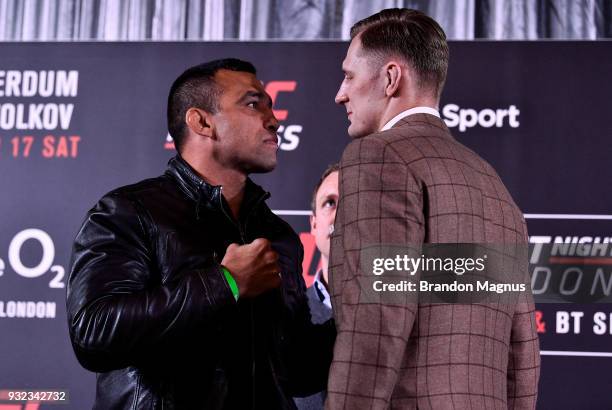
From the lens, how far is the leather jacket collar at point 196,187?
1.74m

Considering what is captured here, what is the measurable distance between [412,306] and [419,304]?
0.04m

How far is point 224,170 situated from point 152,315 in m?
0.50

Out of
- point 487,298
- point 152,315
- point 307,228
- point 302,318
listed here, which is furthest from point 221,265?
point 307,228

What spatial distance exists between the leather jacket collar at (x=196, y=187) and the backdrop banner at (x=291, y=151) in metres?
1.23

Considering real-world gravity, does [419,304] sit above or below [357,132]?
below

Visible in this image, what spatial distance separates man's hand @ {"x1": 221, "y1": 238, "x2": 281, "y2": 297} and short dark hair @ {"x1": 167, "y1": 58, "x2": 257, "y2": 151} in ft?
1.44

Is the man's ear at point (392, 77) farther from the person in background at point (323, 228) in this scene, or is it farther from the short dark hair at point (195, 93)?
the person in background at point (323, 228)

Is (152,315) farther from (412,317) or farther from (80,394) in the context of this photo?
(80,394)

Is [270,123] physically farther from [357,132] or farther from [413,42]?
[413,42]

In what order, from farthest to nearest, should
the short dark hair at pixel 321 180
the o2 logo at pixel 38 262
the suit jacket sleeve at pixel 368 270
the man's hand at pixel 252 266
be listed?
the o2 logo at pixel 38 262, the short dark hair at pixel 321 180, the man's hand at pixel 252 266, the suit jacket sleeve at pixel 368 270

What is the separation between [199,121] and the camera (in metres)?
1.90

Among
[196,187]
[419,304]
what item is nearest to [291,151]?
[196,187]

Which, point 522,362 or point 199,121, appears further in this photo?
point 199,121

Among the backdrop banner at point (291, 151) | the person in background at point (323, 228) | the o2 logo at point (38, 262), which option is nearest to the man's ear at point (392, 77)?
the person in background at point (323, 228)
